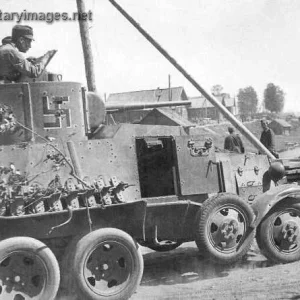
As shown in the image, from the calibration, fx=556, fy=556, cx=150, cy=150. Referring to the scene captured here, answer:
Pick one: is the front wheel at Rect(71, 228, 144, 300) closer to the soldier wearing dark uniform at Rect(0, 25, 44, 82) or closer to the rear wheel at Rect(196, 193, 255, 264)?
the rear wheel at Rect(196, 193, 255, 264)

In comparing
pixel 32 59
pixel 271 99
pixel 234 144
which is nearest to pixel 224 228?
pixel 32 59

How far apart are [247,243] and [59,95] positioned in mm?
3384

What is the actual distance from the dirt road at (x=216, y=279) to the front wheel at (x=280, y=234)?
18cm

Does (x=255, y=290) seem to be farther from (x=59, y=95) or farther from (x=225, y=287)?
(x=59, y=95)

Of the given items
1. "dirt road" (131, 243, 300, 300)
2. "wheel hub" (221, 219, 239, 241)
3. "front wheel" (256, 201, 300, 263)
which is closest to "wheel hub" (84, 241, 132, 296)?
"dirt road" (131, 243, 300, 300)

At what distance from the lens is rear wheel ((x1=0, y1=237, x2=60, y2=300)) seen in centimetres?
632

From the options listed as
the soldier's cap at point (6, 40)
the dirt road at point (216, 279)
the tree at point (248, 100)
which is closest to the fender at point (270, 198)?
the dirt road at point (216, 279)

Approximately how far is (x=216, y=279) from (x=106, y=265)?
6.38 feet

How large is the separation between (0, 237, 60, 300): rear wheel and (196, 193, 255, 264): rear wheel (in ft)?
7.18

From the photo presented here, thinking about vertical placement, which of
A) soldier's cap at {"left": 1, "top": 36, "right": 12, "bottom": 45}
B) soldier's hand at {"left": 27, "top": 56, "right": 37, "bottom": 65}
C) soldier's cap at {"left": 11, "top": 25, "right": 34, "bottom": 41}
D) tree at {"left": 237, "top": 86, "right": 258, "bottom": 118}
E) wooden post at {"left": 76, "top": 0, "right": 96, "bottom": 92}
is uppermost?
tree at {"left": 237, "top": 86, "right": 258, "bottom": 118}

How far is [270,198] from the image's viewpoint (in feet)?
27.3

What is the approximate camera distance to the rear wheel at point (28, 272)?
632 cm

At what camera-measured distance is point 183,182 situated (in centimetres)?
783

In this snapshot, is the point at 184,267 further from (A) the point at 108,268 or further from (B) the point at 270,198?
(A) the point at 108,268
